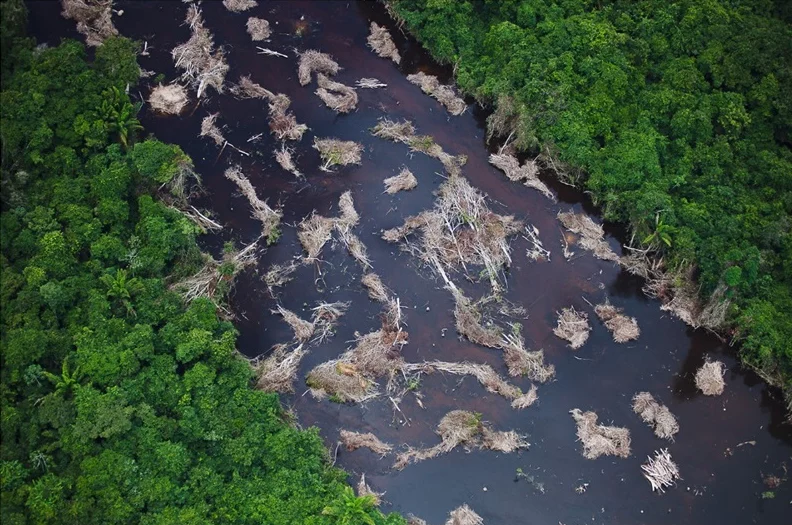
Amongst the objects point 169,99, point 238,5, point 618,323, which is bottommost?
point 618,323

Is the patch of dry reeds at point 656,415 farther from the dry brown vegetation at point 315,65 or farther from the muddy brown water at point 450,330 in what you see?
the dry brown vegetation at point 315,65

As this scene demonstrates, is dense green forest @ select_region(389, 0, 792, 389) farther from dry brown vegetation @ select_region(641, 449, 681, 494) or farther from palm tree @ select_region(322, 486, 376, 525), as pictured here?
palm tree @ select_region(322, 486, 376, 525)

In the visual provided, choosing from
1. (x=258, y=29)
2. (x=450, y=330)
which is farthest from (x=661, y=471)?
(x=258, y=29)

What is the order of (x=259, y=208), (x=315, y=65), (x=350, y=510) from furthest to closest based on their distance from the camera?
(x=315, y=65) → (x=259, y=208) → (x=350, y=510)

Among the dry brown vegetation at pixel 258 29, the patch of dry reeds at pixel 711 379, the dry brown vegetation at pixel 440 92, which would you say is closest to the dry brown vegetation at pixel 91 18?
the dry brown vegetation at pixel 258 29

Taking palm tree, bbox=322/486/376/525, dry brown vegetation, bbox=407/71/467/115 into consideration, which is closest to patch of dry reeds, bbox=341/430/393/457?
palm tree, bbox=322/486/376/525

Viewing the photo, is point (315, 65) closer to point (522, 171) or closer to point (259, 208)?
point (259, 208)
